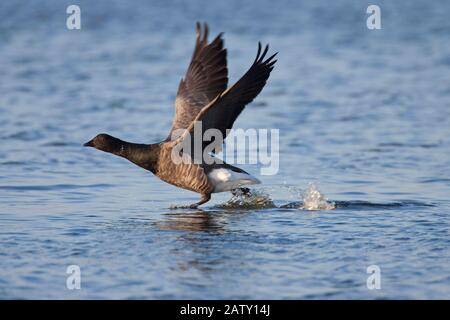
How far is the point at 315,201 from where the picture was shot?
10617 mm

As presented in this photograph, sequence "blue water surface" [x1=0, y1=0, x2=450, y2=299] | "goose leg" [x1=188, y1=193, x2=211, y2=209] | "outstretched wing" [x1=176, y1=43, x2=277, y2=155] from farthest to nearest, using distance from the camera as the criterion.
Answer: "goose leg" [x1=188, y1=193, x2=211, y2=209] → "outstretched wing" [x1=176, y1=43, x2=277, y2=155] → "blue water surface" [x1=0, y1=0, x2=450, y2=299]

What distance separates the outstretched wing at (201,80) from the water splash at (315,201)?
179 cm

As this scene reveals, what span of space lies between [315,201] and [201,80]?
2.28 metres

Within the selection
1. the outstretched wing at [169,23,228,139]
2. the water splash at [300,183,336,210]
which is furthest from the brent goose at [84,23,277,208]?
the water splash at [300,183,336,210]

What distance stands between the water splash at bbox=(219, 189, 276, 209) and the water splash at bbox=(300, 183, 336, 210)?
1.30 feet

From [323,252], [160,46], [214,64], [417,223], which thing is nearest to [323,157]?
[214,64]

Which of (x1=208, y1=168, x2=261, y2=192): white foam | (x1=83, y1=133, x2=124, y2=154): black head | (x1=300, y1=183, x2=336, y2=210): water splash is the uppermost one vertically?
(x1=83, y1=133, x2=124, y2=154): black head

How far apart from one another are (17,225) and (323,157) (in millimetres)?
5277

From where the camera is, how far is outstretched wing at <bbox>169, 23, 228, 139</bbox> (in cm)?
1139

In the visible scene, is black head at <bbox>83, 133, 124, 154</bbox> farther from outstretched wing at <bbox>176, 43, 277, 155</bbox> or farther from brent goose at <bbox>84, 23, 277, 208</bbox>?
outstretched wing at <bbox>176, 43, 277, 155</bbox>

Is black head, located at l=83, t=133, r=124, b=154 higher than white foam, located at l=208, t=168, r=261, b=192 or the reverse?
higher

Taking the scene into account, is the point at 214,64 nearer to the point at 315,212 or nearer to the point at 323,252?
the point at 315,212

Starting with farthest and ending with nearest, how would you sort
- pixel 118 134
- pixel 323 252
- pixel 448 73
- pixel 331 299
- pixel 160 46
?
1. pixel 160 46
2. pixel 448 73
3. pixel 118 134
4. pixel 323 252
5. pixel 331 299

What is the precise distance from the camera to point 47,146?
1423cm
